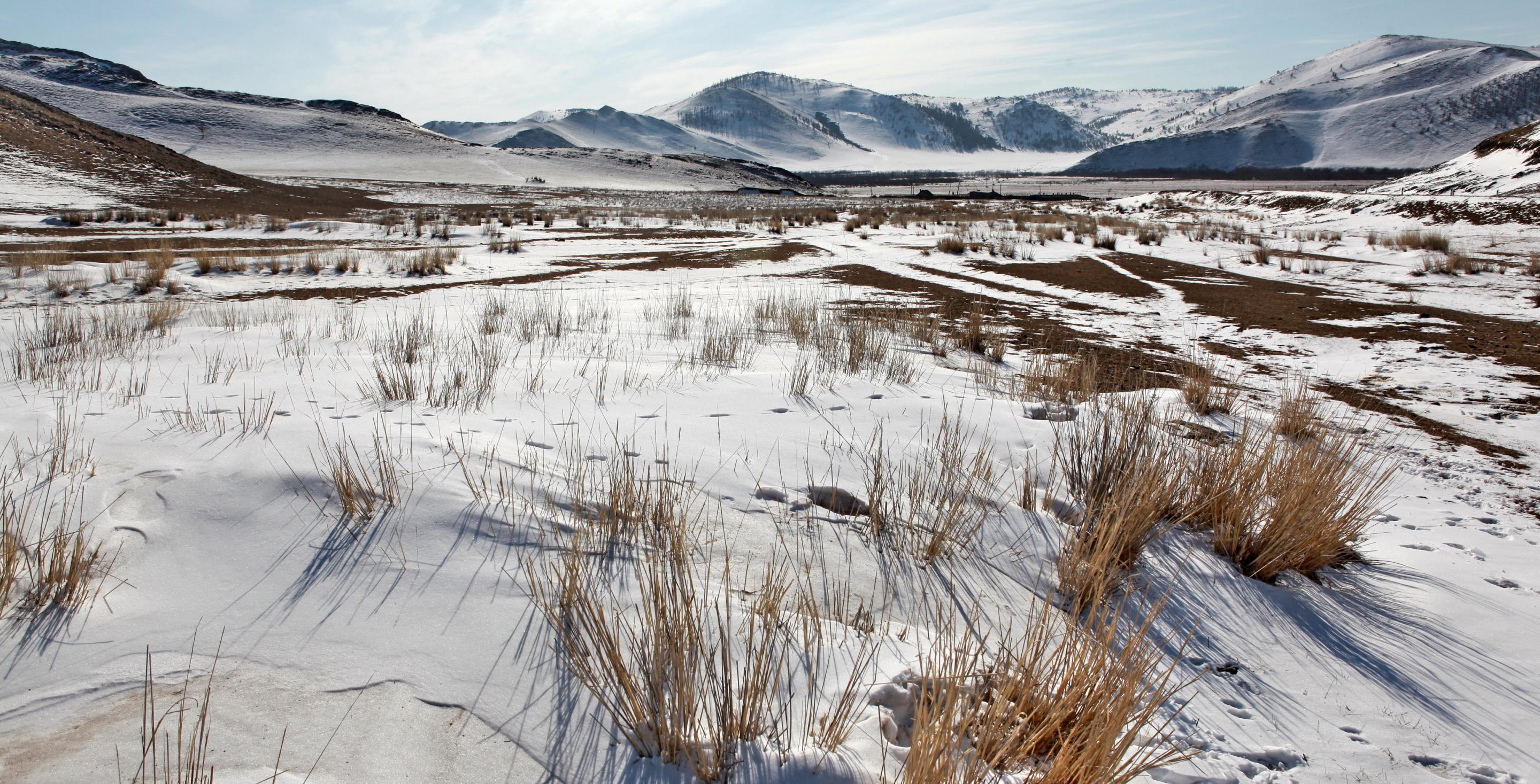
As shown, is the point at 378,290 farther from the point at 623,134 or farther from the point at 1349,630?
the point at 623,134

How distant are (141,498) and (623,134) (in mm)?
147799

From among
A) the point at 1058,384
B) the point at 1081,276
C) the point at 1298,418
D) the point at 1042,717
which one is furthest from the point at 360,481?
the point at 1081,276

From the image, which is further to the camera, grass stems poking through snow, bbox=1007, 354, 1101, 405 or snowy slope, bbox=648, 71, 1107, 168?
snowy slope, bbox=648, 71, 1107, 168

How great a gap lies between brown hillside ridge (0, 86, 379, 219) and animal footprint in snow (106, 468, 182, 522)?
69.0ft

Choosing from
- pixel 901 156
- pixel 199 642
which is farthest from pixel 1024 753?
pixel 901 156

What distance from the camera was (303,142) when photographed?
6450cm

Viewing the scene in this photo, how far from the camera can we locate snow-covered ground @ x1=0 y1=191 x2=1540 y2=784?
5.27 ft

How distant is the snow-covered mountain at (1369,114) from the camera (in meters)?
81.4

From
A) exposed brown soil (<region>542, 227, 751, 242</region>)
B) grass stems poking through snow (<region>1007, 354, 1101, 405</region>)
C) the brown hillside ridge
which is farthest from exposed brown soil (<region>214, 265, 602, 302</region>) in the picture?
the brown hillside ridge

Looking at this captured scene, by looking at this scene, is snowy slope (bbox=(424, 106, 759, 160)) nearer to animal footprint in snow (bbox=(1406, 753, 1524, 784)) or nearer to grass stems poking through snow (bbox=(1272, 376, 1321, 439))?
grass stems poking through snow (bbox=(1272, 376, 1321, 439))

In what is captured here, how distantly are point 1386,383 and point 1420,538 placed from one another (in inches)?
128

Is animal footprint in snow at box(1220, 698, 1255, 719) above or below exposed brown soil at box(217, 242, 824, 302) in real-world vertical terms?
below

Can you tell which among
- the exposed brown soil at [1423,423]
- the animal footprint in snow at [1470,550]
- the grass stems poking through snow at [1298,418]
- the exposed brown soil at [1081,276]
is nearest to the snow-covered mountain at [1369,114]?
the exposed brown soil at [1081,276]

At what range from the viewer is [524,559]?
2.24 metres
